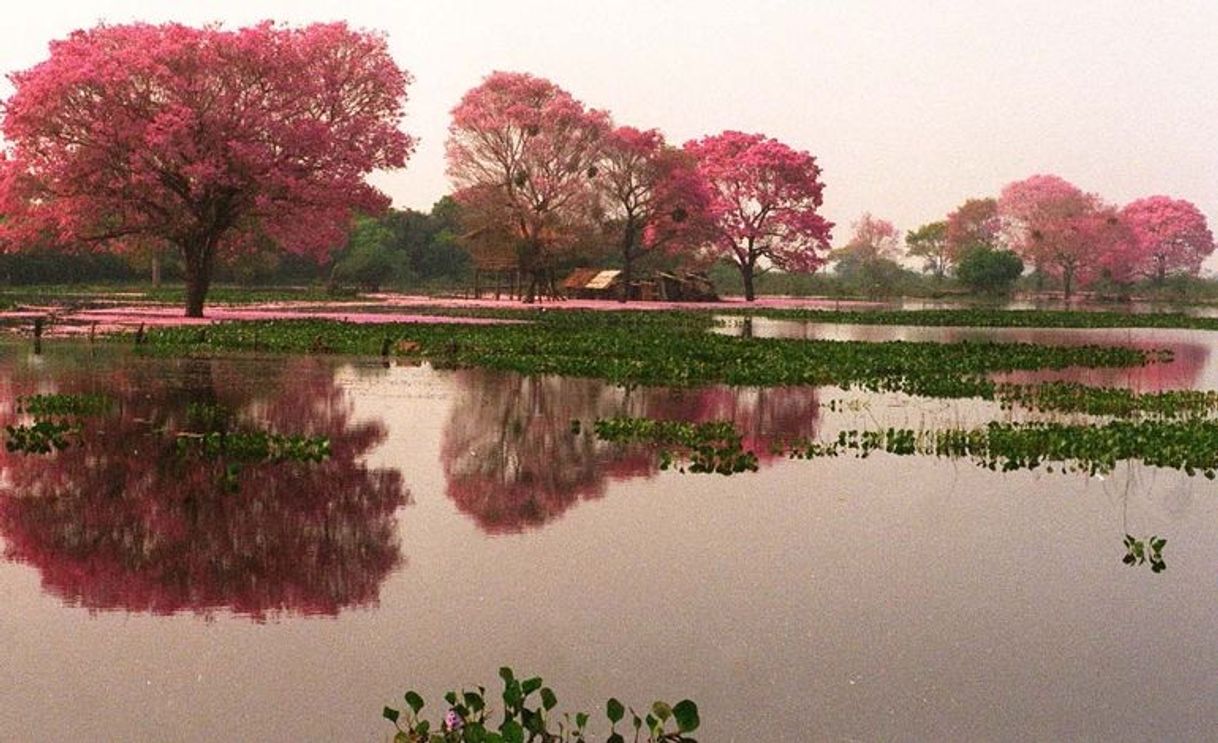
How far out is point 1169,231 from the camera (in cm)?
13688

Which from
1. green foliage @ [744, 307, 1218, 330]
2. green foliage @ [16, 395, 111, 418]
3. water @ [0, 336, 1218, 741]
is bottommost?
water @ [0, 336, 1218, 741]

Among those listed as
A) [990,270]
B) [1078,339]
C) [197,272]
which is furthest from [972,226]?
[197,272]

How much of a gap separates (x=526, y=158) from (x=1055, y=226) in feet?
225

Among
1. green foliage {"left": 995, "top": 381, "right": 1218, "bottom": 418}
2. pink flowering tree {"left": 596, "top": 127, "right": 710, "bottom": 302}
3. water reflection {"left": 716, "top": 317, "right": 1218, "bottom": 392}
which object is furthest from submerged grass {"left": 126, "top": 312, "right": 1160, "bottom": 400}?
pink flowering tree {"left": 596, "top": 127, "right": 710, "bottom": 302}

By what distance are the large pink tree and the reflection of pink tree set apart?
2885cm

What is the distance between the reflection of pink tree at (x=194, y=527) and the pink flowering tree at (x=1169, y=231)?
133 m

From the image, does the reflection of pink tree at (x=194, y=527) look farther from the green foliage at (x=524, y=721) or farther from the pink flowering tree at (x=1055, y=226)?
the pink flowering tree at (x=1055, y=226)

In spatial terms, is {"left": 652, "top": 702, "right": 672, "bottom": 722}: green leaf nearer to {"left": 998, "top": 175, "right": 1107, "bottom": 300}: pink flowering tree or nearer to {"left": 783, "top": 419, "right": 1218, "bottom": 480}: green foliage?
{"left": 783, "top": 419, "right": 1218, "bottom": 480}: green foliage

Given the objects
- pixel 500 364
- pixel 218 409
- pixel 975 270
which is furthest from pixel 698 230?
pixel 218 409

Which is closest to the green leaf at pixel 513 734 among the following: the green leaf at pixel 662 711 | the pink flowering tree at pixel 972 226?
the green leaf at pixel 662 711

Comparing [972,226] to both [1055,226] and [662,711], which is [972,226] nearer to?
[1055,226]

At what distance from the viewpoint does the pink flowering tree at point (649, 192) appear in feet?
271

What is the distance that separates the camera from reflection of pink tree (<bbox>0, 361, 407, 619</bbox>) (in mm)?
10453

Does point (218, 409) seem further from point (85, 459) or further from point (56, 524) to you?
point (56, 524)
